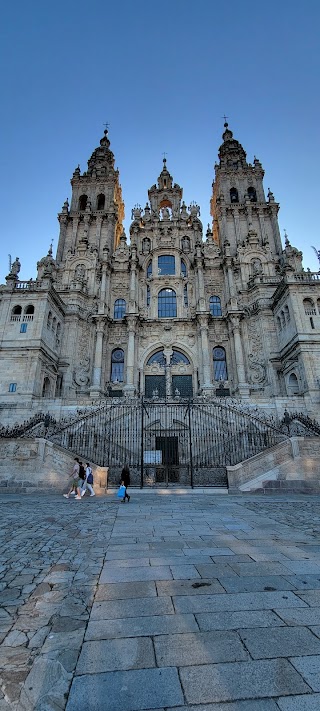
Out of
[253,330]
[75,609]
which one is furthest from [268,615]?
[253,330]

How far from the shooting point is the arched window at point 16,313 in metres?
24.4

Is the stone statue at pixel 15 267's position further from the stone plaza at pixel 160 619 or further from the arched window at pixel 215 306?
the stone plaza at pixel 160 619

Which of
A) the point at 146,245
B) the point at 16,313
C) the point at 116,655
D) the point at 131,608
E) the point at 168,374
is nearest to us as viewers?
the point at 116,655

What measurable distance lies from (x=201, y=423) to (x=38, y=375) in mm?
12072

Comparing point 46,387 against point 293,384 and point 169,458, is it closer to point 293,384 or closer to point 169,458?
point 169,458

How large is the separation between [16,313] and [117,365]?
9.89 meters

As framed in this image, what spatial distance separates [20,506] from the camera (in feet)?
32.6

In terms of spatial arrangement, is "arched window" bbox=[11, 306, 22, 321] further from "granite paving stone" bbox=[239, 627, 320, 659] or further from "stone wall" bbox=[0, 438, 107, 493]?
"granite paving stone" bbox=[239, 627, 320, 659]

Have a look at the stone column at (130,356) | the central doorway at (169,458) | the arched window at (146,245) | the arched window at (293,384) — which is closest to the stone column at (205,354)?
the stone column at (130,356)

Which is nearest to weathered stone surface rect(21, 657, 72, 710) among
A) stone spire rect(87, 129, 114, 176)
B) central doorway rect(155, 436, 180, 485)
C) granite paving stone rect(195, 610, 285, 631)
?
granite paving stone rect(195, 610, 285, 631)

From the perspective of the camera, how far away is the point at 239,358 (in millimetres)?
28203

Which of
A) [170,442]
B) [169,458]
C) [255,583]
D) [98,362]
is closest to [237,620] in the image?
[255,583]

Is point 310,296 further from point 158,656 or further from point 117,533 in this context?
point 158,656

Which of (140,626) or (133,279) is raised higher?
(133,279)
